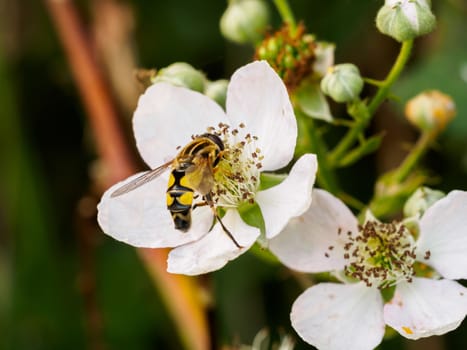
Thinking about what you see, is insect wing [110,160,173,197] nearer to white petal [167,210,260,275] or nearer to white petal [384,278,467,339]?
white petal [167,210,260,275]

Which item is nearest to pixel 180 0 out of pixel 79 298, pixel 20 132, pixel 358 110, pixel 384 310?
pixel 20 132

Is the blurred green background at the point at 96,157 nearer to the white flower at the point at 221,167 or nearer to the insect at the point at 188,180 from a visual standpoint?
the white flower at the point at 221,167

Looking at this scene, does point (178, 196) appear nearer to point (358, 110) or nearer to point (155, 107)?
point (155, 107)

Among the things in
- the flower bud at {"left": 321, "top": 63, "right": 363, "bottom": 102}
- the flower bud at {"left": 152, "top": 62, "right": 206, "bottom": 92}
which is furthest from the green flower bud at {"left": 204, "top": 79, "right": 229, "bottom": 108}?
the flower bud at {"left": 321, "top": 63, "right": 363, "bottom": 102}

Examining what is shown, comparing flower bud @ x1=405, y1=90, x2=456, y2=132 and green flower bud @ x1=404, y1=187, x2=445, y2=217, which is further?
flower bud @ x1=405, y1=90, x2=456, y2=132

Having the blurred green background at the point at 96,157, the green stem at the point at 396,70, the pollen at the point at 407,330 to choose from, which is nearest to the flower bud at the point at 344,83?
the green stem at the point at 396,70

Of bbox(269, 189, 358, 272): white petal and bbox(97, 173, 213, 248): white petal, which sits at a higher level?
bbox(97, 173, 213, 248): white petal

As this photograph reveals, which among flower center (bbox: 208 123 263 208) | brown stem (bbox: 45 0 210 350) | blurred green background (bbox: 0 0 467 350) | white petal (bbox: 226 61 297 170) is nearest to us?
white petal (bbox: 226 61 297 170)

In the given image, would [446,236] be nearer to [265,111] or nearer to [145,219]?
[265,111]
